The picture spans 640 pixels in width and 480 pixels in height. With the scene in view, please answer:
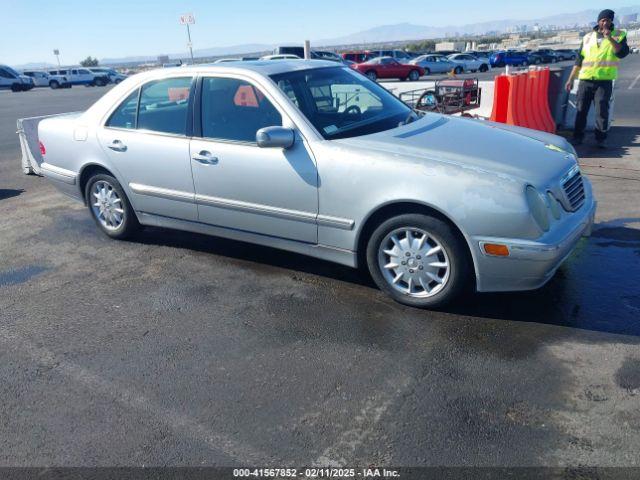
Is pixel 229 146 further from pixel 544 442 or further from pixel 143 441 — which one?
pixel 544 442

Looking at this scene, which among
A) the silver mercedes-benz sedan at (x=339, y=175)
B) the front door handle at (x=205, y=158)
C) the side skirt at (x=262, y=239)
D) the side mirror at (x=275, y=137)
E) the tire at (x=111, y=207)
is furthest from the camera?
the tire at (x=111, y=207)

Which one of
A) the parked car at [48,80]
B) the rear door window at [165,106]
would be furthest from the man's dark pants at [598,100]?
the parked car at [48,80]

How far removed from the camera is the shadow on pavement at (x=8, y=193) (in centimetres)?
781

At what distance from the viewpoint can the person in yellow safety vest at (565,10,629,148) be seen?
819 cm

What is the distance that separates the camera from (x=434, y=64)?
139 feet

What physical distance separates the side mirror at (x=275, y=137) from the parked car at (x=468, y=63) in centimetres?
4232

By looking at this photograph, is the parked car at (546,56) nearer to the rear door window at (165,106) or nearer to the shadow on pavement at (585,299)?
the shadow on pavement at (585,299)

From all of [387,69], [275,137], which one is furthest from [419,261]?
[387,69]

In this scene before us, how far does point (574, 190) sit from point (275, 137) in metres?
2.12

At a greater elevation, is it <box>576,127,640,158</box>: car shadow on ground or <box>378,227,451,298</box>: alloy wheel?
<box>378,227,451,298</box>: alloy wheel

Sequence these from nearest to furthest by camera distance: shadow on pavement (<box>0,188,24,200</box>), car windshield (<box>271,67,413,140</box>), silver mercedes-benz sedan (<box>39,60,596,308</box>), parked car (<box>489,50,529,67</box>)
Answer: silver mercedes-benz sedan (<box>39,60,596,308</box>), car windshield (<box>271,67,413,140</box>), shadow on pavement (<box>0,188,24,200</box>), parked car (<box>489,50,529,67</box>)

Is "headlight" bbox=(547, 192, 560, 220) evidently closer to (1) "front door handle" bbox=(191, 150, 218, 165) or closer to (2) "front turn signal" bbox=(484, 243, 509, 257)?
(2) "front turn signal" bbox=(484, 243, 509, 257)

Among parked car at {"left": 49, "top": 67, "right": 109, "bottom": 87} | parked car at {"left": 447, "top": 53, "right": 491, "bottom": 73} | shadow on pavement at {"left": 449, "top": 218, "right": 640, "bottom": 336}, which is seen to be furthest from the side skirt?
parked car at {"left": 49, "top": 67, "right": 109, "bottom": 87}

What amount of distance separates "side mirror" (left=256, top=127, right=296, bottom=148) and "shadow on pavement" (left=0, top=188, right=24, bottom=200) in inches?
212
